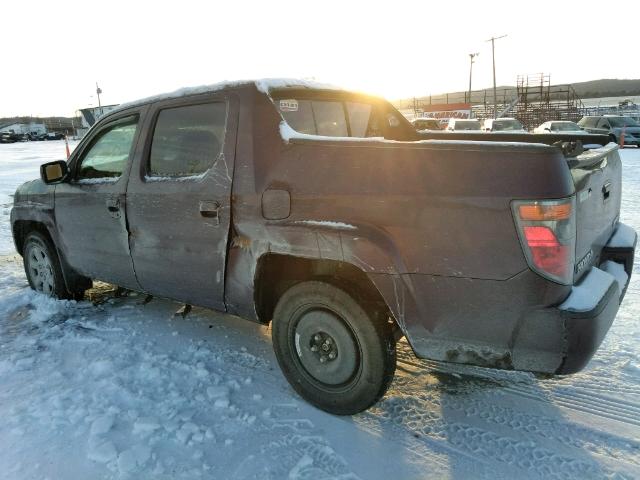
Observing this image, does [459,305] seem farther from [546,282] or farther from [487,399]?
[487,399]

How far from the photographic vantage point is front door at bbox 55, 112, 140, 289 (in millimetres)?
3859

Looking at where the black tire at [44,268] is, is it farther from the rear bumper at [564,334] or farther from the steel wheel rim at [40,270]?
the rear bumper at [564,334]

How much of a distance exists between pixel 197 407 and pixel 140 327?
150 centimetres

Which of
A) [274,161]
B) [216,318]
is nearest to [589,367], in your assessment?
[274,161]

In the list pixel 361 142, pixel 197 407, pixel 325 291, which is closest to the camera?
pixel 361 142

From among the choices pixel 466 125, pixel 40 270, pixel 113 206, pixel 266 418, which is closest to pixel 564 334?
pixel 266 418

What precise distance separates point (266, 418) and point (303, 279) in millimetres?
837

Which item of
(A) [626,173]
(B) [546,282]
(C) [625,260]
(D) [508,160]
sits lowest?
(A) [626,173]

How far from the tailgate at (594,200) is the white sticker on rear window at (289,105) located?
1707mm

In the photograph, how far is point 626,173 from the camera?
45.4 feet

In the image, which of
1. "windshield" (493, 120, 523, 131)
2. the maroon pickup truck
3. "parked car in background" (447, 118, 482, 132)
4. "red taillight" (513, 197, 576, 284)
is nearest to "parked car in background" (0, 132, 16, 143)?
"parked car in background" (447, 118, 482, 132)

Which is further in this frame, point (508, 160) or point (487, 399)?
point (487, 399)

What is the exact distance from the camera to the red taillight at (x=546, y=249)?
7.27ft

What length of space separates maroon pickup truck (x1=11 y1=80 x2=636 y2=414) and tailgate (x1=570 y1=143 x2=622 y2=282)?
21 mm
